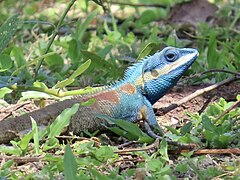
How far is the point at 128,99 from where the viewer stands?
14.4 ft

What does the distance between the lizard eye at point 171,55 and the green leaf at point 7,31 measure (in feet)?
2.96

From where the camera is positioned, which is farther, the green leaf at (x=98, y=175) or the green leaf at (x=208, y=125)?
the green leaf at (x=208, y=125)

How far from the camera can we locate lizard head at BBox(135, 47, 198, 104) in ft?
14.7

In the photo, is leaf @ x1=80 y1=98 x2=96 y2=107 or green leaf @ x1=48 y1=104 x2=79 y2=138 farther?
leaf @ x1=80 y1=98 x2=96 y2=107

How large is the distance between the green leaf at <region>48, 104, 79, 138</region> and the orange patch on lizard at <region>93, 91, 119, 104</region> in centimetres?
34

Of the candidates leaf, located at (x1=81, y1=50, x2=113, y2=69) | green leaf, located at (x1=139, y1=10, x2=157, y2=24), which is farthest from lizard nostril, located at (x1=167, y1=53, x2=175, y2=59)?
green leaf, located at (x1=139, y1=10, x2=157, y2=24)

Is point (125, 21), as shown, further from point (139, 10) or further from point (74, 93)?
point (74, 93)

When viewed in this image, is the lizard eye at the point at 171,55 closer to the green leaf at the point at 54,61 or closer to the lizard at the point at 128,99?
the lizard at the point at 128,99

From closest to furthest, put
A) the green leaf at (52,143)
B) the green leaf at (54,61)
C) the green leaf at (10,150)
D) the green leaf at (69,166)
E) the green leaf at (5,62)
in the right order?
the green leaf at (69,166)
the green leaf at (10,150)
the green leaf at (52,143)
the green leaf at (5,62)
the green leaf at (54,61)

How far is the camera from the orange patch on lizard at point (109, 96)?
4.32m

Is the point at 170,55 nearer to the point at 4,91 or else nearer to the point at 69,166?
the point at 4,91

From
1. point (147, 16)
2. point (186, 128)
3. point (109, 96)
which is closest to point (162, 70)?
point (109, 96)

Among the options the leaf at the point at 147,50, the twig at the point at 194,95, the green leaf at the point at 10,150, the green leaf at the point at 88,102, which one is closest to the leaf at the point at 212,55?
the twig at the point at 194,95

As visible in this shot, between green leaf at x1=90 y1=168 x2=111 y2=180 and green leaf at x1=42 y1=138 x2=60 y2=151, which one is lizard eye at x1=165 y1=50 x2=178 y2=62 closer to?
green leaf at x1=42 y1=138 x2=60 y2=151
